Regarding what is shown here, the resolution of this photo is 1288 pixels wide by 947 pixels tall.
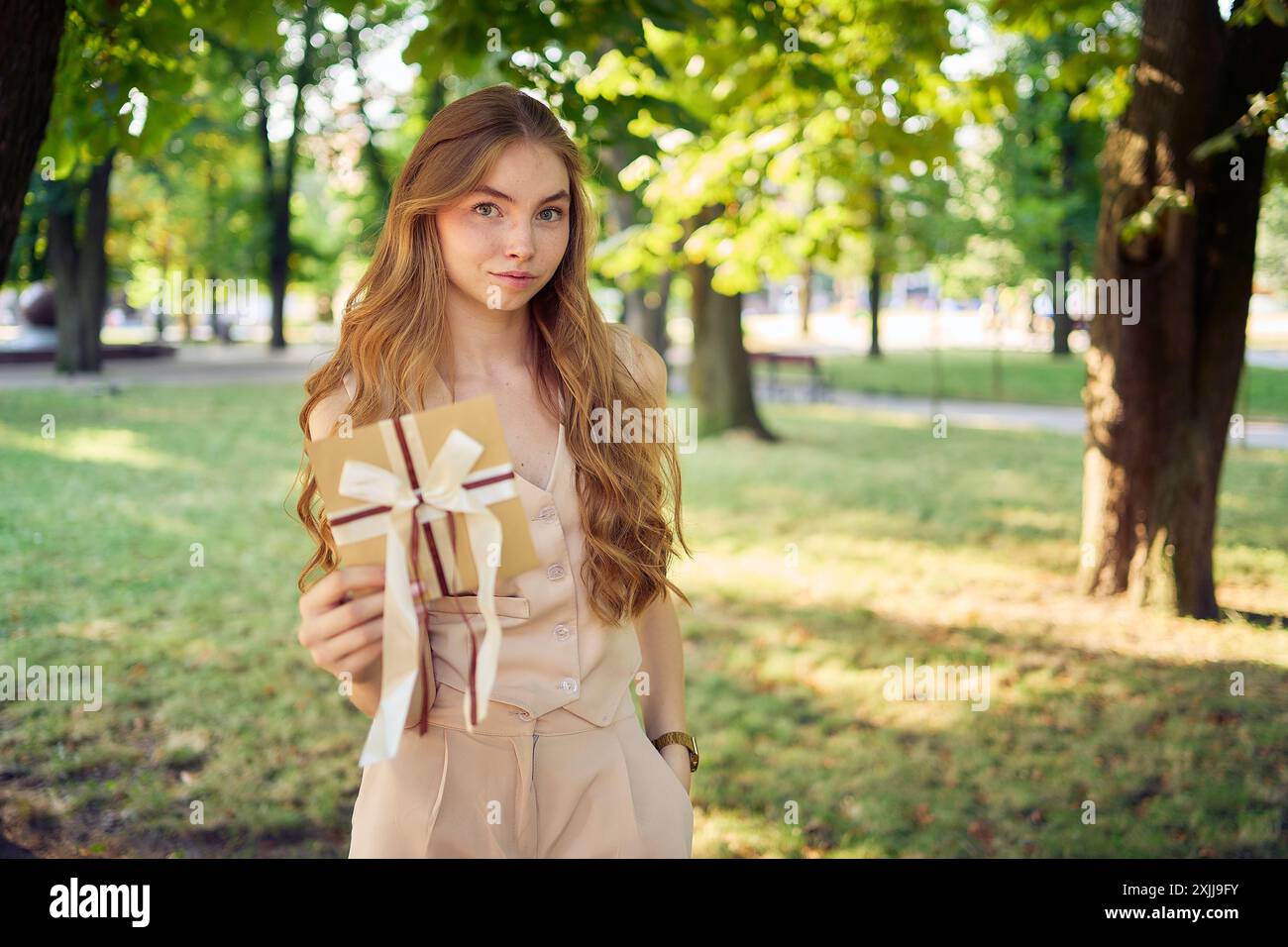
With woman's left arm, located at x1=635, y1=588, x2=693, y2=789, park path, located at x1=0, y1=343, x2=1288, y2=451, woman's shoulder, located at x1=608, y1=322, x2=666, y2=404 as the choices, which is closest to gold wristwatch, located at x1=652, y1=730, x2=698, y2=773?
woman's left arm, located at x1=635, y1=588, x2=693, y2=789

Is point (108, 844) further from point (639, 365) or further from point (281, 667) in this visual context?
point (639, 365)

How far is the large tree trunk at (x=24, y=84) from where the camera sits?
2.87 m

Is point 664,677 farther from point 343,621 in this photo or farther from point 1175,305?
point 1175,305

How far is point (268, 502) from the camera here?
10.8 meters

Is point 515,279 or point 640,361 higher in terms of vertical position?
point 515,279

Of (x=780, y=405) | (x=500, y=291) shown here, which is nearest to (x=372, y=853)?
(x=500, y=291)

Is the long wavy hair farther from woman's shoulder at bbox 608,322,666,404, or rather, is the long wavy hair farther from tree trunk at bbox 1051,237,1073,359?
tree trunk at bbox 1051,237,1073,359

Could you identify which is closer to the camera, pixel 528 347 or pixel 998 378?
pixel 528 347

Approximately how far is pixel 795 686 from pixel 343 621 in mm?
4853

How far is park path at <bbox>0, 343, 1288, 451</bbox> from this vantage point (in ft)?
58.8

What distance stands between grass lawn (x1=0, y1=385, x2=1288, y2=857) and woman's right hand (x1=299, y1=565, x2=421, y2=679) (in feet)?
2.36

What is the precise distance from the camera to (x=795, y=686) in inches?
247

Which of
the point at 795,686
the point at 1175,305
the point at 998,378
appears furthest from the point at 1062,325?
the point at 795,686

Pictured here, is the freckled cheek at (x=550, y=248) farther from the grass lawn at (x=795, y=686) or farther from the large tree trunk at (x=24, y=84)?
the large tree trunk at (x=24, y=84)
